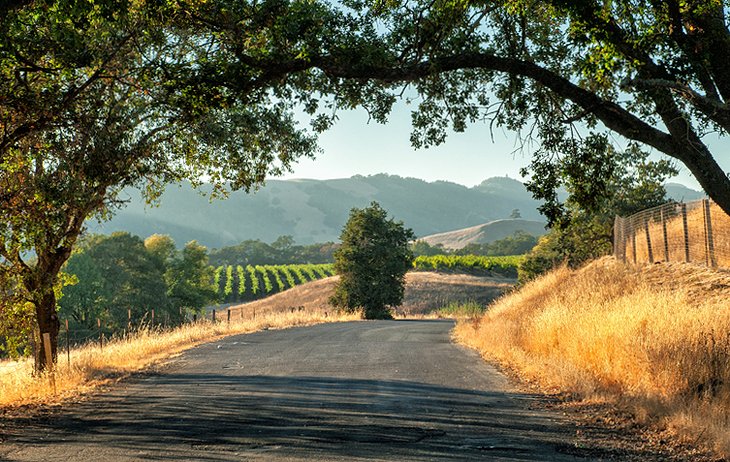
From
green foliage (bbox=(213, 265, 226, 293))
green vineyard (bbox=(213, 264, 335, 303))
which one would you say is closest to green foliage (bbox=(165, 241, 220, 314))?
green vineyard (bbox=(213, 264, 335, 303))

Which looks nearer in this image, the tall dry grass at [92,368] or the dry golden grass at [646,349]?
the dry golden grass at [646,349]

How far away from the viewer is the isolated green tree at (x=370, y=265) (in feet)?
173

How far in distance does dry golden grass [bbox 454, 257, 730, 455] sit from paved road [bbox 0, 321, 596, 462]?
3.72 feet

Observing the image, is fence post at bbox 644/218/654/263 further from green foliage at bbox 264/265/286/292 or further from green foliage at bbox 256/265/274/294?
green foliage at bbox 264/265/286/292

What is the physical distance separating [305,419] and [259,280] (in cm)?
10927

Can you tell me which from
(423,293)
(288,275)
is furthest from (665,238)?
(288,275)

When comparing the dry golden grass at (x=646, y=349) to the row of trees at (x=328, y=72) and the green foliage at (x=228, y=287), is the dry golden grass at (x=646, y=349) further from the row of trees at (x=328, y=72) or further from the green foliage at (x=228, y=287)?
the green foliage at (x=228, y=287)

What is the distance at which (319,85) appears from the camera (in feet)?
37.9

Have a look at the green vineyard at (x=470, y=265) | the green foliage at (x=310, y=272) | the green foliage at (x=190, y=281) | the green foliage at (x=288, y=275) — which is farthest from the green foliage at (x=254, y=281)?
the green foliage at (x=190, y=281)

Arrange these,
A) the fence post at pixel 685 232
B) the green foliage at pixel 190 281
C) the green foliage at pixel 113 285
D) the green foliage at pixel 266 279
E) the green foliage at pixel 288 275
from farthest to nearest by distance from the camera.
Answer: the green foliage at pixel 288 275
the green foliage at pixel 266 279
the green foliage at pixel 190 281
the green foliage at pixel 113 285
the fence post at pixel 685 232

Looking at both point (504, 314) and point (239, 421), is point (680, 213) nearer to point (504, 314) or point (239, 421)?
point (504, 314)

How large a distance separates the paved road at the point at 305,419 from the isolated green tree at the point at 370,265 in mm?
36925

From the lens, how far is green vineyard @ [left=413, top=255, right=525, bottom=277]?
316ft

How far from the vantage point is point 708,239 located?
17969 mm
